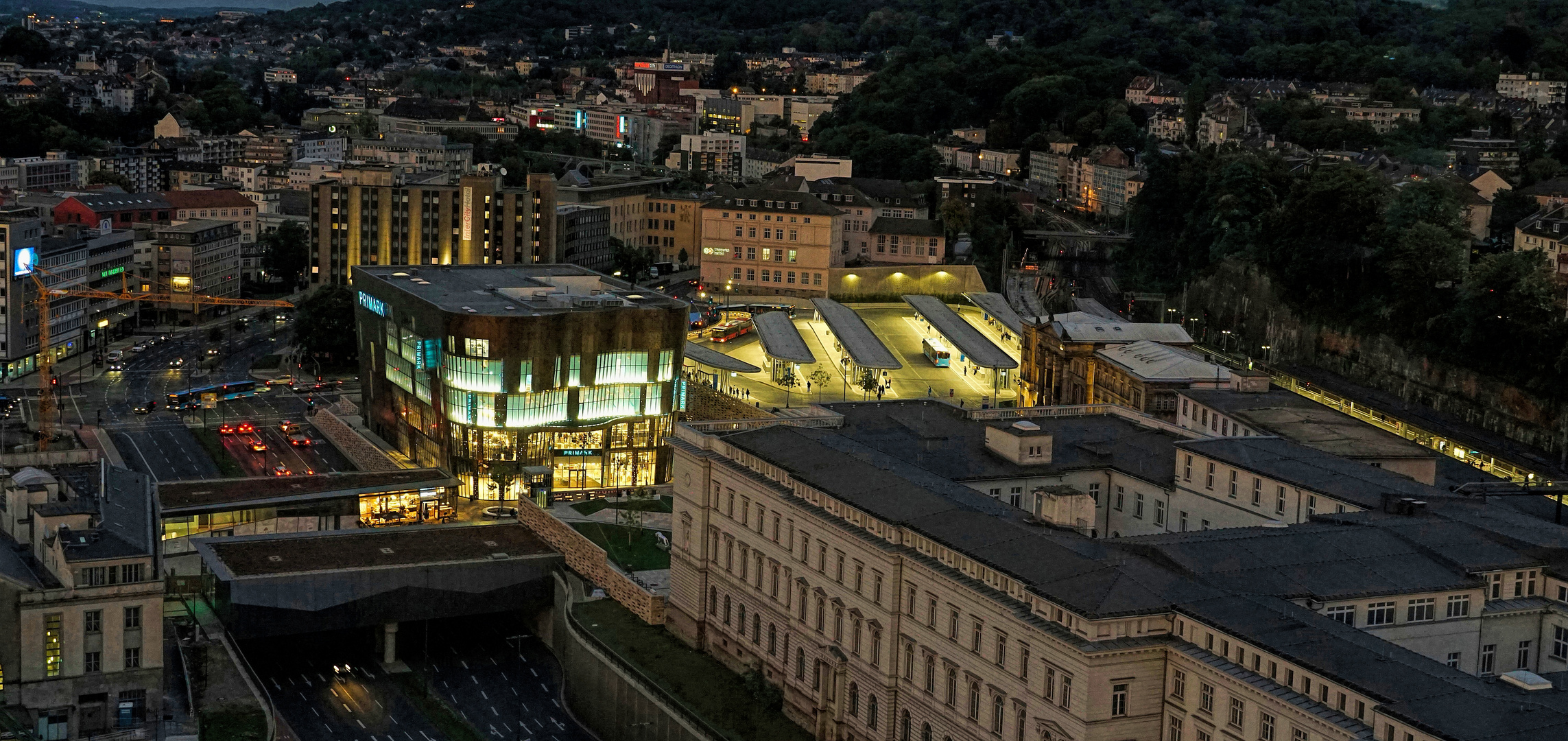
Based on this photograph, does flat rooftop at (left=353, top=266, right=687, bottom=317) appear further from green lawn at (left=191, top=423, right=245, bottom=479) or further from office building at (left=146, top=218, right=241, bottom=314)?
office building at (left=146, top=218, right=241, bottom=314)

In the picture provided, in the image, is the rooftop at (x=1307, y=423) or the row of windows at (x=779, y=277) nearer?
the rooftop at (x=1307, y=423)

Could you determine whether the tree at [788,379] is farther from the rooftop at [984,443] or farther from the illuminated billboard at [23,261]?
the illuminated billboard at [23,261]

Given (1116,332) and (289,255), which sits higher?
(1116,332)

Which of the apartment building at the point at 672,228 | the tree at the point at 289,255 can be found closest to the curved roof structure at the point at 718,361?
the tree at the point at 289,255

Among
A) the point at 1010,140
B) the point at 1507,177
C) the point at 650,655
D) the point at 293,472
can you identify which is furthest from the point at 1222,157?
the point at 650,655

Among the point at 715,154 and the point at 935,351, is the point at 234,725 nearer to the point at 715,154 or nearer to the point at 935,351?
the point at 935,351

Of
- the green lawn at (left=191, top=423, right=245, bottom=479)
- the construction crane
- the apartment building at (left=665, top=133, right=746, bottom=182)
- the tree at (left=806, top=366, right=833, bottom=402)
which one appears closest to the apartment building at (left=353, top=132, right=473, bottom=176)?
the apartment building at (left=665, top=133, right=746, bottom=182)

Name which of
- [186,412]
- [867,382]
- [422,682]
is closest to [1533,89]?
[867,382]
